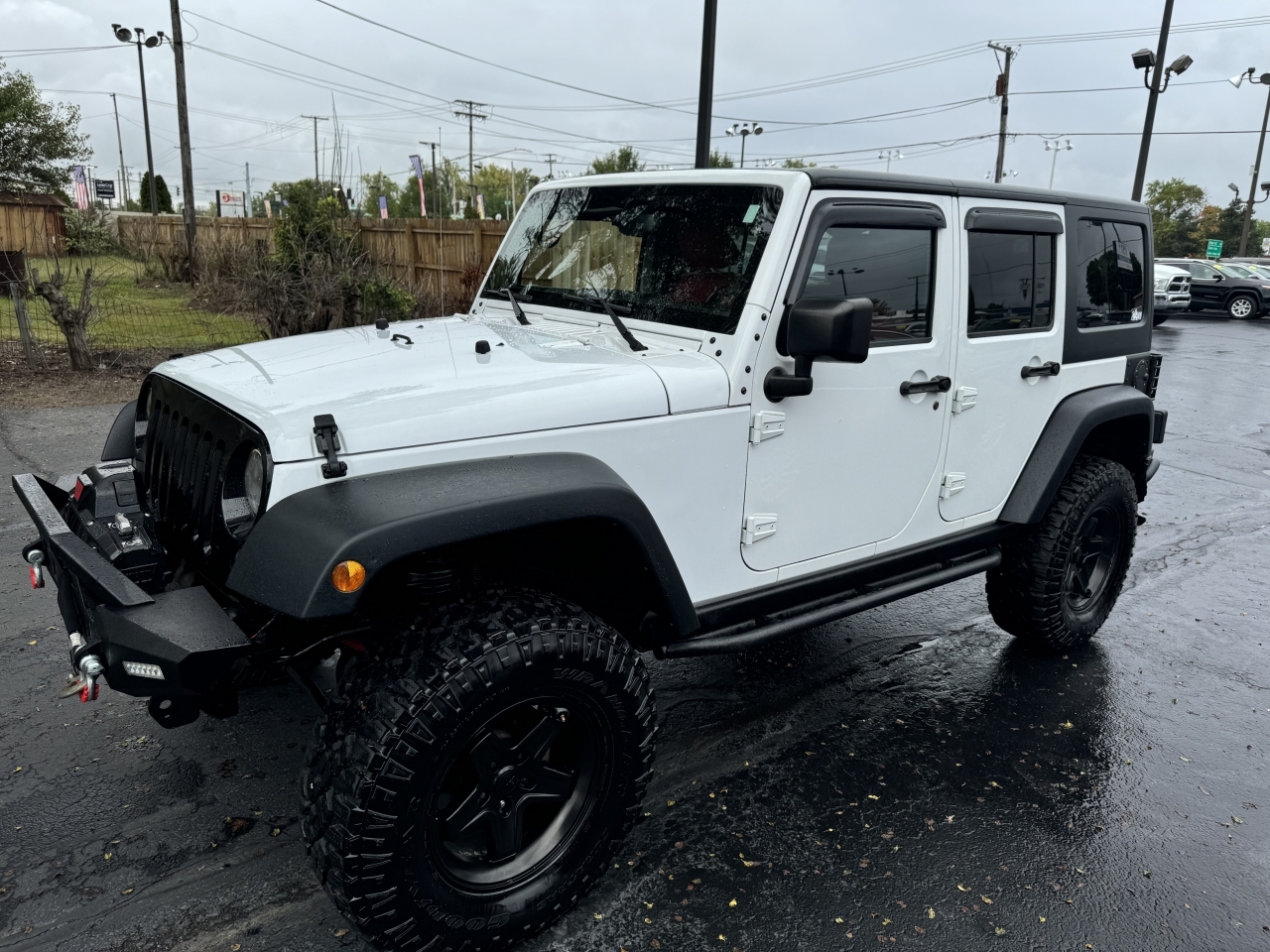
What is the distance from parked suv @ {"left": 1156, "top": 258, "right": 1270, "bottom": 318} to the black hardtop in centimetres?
2480

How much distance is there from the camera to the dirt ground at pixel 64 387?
8695 mm

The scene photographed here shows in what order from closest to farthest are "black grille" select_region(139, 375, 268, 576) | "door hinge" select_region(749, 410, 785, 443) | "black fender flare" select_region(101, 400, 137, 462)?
"black grille" select_region(139, 375, 268, 576) < "door hinge" select_region(749, 410, 785, 443) < "black fender flare" select_region(101, 400, 137, 462)

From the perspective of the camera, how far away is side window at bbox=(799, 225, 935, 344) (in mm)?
2846

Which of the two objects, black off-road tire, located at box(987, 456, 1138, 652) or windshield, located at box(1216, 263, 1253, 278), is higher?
windshield, located at box(1216, 263, 1253, 278)

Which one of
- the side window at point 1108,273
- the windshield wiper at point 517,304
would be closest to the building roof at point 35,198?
the windshield wiper at point 517,304

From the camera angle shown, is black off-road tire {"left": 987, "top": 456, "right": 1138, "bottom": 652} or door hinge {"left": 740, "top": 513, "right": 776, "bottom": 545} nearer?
door hinge {"left": 740, "top": 513, "right": 776, "bottom": 545}

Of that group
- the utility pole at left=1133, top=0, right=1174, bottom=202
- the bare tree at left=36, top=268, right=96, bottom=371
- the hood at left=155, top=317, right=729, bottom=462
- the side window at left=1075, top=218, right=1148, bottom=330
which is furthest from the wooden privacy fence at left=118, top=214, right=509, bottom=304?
the utility pole at left=1133, top=0, right=1174, bottom=202

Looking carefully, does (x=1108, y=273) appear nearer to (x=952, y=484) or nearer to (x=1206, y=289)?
(x=952, y=484)

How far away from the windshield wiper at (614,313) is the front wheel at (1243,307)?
26.9m

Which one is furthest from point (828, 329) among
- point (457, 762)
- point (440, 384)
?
point (457, 762)

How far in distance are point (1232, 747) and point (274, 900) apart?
345cm

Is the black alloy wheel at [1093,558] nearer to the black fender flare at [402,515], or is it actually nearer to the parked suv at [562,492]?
the parked suv at [562,492]

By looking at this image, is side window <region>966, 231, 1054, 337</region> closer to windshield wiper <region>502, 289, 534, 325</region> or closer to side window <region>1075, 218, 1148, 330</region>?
side window <region>1075, 218, 1148, 330</region>

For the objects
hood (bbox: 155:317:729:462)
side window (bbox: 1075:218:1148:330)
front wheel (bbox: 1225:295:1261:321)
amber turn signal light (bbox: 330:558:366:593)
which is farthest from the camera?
front wheel (bbox: 1225:295:1261:321)
